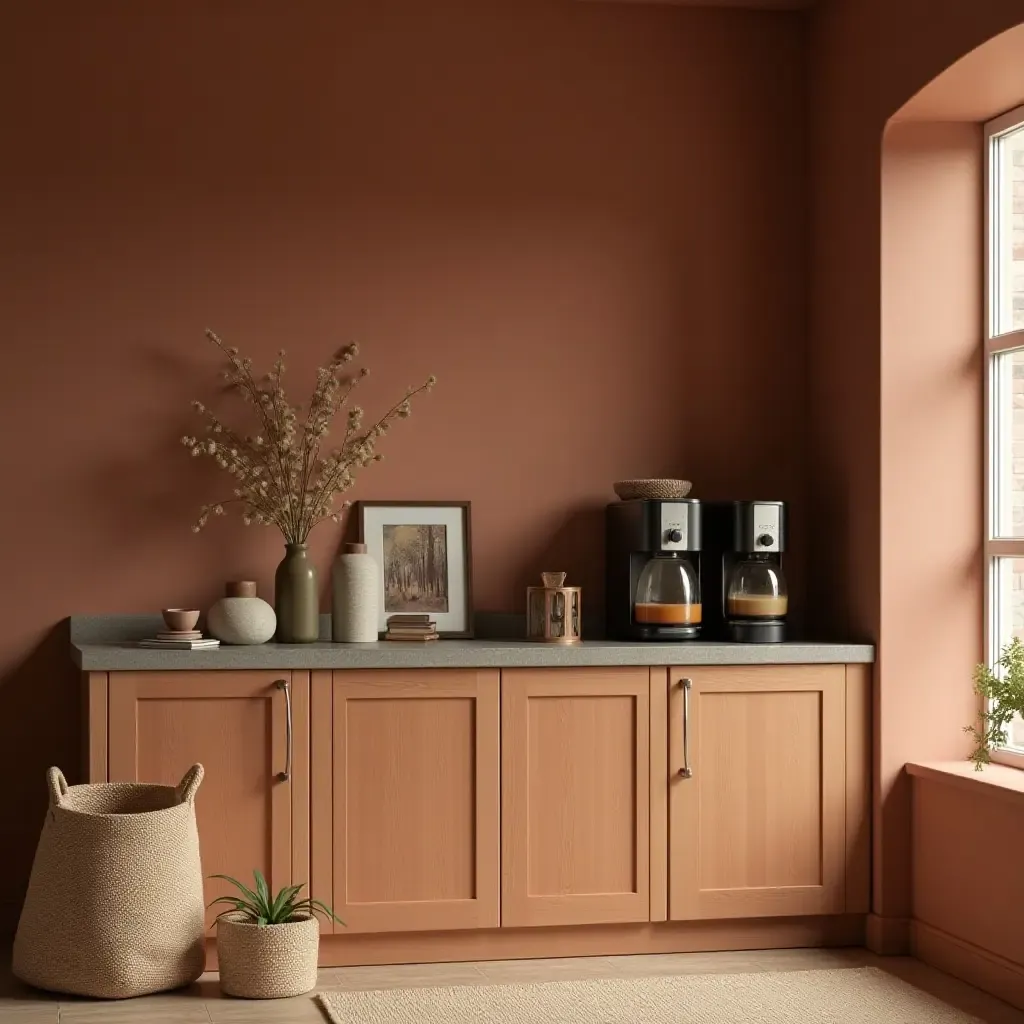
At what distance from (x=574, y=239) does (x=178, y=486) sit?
1388 mm

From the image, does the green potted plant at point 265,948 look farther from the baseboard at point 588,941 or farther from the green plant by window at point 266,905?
the baseboard at point 588,941

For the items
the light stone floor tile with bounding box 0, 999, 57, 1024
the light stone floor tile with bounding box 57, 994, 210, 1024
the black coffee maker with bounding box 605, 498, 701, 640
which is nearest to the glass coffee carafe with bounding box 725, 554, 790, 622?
the black coffee maker with bounding box 605, 498, 701, 640

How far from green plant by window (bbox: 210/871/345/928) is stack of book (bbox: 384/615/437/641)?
0.74 metres

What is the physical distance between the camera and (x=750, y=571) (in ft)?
13.6

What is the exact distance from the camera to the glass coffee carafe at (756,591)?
4.07m

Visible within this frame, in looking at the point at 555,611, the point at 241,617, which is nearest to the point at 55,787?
the point at 241,617

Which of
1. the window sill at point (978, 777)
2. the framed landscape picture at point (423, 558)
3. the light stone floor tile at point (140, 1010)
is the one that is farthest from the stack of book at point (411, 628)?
the window sill at point (978, 777)

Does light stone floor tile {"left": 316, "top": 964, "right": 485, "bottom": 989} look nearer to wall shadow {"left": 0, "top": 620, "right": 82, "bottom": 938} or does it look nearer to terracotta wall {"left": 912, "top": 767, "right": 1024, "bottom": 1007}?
wall shadow {"left": 0, "top": 620, "right": 82, "bottom": 938}

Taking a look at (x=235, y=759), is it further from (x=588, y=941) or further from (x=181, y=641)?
(x=588, y=941)

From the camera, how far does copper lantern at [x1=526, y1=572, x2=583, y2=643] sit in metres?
4.07

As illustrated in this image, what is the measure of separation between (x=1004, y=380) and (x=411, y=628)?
176 cm

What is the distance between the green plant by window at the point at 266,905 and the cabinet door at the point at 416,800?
131 millimetres

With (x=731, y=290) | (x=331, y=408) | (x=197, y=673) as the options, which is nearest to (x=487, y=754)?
(x=197, y=673)

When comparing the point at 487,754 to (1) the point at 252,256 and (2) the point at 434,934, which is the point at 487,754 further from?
(1) the point at 252,256
